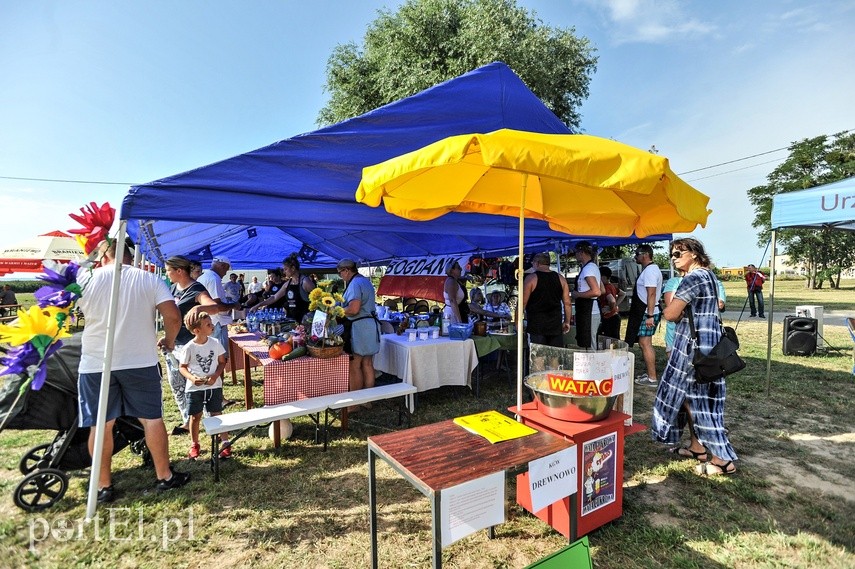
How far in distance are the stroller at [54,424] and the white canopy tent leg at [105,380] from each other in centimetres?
38

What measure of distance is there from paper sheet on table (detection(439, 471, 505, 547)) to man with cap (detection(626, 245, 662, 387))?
13.8 feet

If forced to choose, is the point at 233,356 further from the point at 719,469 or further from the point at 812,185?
the point at 812,185

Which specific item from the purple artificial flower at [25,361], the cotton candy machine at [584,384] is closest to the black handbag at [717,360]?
the cotton candy machine at [584,384]

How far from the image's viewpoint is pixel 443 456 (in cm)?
178

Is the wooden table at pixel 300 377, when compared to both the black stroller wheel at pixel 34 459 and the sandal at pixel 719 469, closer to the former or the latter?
the black stroller wheel at pixel 34 459

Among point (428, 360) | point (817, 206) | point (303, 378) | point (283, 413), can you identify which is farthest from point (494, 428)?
point (817, 206)

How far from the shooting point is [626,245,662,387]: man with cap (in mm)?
5305

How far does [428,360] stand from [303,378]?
146 cm

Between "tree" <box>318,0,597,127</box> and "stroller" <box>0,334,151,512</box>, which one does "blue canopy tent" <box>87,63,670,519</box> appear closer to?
"stroller" <box>0,334,151,512</box>

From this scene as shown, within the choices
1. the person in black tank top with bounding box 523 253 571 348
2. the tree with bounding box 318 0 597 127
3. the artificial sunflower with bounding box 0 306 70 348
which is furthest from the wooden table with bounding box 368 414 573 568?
the tree with bounding box 318 0 597 127

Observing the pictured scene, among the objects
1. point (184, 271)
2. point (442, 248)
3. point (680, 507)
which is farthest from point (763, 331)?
point (184, 271)

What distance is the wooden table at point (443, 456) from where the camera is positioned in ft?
5.04

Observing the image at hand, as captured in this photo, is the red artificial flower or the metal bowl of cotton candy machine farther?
the red artificial flower

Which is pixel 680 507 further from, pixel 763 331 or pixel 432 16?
pixel 432 16
